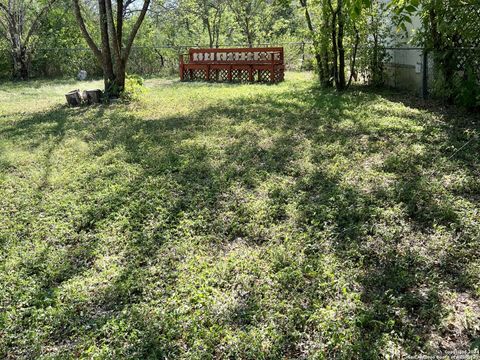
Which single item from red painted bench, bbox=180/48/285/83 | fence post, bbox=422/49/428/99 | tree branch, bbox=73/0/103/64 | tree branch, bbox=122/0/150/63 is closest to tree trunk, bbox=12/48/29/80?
red painted bench, bbox=180/48/285/83

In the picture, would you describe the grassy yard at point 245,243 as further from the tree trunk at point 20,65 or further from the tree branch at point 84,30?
the tree trunk at point 20,65

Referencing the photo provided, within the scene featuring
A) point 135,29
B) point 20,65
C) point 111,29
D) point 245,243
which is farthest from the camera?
point 20,65

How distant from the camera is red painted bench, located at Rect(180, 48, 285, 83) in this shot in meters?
11.9

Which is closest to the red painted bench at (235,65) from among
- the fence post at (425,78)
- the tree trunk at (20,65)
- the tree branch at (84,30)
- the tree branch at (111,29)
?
the tree branch at (111,29)

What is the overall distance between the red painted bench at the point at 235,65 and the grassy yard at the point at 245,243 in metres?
6.40

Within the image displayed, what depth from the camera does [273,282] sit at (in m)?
2.73

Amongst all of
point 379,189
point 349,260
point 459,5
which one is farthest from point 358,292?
point 459,5

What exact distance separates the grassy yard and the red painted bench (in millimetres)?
6404

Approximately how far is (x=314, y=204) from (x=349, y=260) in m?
0.87

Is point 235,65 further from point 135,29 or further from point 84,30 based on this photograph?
point 84,30

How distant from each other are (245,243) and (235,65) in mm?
10172

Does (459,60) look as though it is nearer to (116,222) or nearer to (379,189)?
(379,189)

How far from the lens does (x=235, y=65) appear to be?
496 inches

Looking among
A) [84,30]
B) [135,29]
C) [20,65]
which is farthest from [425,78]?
[20,65]
